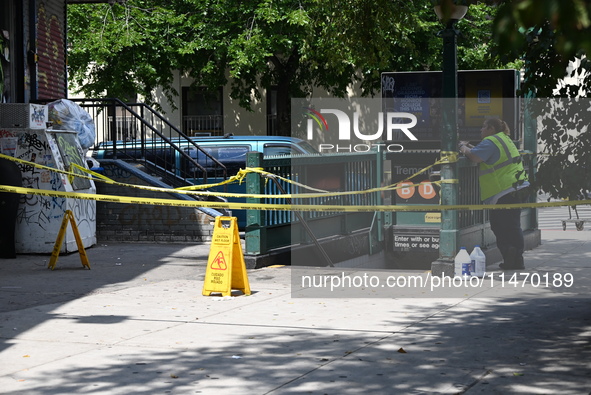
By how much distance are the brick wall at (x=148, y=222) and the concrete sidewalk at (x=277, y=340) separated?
14.0 feet

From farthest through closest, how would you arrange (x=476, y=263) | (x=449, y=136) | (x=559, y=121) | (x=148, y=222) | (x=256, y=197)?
(x=148, y=222)
(x=256, y=197)
(x=449, y=136)
(x=476, y=263)
(x=559, y=121)

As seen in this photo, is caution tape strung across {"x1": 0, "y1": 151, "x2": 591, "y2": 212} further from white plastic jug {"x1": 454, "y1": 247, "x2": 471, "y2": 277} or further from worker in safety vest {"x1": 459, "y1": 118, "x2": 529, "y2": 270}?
worker in safety vest {"x1": 459, "y1": 118, "x2": 529, "y2": 270}

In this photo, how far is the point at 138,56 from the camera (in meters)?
27.7

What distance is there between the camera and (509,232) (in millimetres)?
Result: 11344

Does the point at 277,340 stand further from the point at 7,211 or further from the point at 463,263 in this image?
the point at 7,211

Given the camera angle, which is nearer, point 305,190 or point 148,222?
point 305,190

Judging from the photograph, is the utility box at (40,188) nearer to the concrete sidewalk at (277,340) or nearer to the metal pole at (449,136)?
the concrete sidewalk at (277,340)

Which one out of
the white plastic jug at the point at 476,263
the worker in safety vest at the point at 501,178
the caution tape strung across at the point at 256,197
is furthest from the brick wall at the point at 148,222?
the white plastic jug at the point at 476,263

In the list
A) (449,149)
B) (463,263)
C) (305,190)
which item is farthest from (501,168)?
(305,190)

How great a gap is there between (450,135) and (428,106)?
16.0 feet

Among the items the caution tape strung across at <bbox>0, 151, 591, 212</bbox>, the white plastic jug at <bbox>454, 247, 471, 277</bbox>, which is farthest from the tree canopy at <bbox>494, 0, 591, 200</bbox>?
the white plastic jug at <bbox>454, 247, 471, 277</bbox>

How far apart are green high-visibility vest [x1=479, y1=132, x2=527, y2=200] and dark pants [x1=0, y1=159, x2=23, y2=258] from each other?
6452 millimetres

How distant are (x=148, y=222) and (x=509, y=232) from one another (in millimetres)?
6456

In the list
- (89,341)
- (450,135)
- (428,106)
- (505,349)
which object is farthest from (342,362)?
(428,106)
